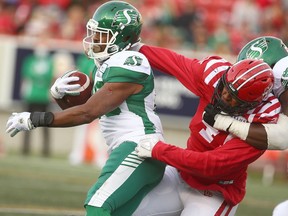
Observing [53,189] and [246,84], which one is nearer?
[246,84]

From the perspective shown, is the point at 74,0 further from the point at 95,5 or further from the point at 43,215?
the point at 43,215

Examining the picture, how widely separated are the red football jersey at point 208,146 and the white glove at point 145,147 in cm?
3

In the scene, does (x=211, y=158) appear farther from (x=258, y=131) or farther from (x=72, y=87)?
(x=72, y=87)

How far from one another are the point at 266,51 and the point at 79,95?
3.63 feet

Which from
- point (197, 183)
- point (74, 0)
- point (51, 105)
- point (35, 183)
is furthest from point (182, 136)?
point (197, 183)

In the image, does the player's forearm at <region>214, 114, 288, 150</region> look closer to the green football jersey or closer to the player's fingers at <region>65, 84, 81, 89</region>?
the green football jersey

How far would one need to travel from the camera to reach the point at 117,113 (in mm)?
4691

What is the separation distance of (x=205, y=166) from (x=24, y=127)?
1.00 meters

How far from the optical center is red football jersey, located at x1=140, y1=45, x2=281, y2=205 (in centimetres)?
454

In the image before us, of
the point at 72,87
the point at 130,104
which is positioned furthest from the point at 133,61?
the point at 72,87

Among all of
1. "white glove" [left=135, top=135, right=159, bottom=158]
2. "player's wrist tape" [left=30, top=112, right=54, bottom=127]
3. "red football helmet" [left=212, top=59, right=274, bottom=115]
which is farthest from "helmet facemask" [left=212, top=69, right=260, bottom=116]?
"player's wrist tape" [left=30, top=112, right=54, bottom=127]

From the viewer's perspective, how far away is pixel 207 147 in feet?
15.6

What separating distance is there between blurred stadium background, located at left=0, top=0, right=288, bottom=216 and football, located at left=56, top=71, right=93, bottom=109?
506 centimetres

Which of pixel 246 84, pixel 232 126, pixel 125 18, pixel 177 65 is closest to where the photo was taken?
pixel 246 84
